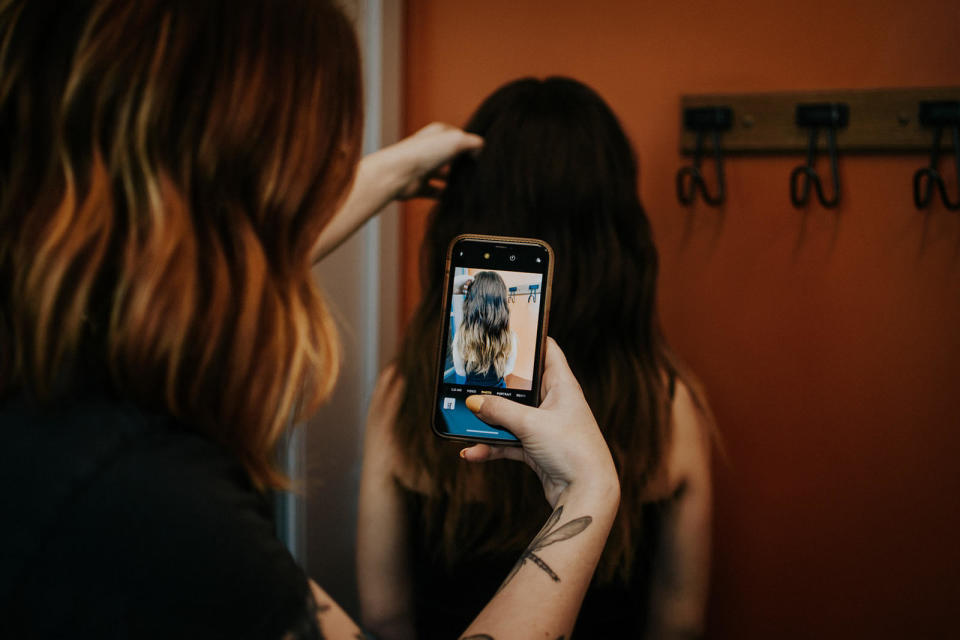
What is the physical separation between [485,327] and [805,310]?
26.5 inches

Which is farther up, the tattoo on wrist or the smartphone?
the smartphone

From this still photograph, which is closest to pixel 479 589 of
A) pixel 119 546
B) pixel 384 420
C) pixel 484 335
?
pixel 384 420

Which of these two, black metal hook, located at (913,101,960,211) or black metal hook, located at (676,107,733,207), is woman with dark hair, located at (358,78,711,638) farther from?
black metal hook, located at (913,101,960,211)

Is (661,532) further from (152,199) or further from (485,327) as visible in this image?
(152,199)

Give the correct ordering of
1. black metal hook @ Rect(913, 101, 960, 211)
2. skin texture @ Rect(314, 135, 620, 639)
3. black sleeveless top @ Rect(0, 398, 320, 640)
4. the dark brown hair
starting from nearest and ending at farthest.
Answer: black sleeveless top @ Rect(0, 398, 320, 640), skin texture @ Rect(314, 135, 620, 639), the dark brown hair, black metal hook @ Rect(913, 101, 960, 211)

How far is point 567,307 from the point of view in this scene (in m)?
0.75

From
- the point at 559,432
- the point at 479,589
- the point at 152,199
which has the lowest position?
the point at 479,589

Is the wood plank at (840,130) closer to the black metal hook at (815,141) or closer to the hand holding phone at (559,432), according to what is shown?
the black metal hook at (815,141)

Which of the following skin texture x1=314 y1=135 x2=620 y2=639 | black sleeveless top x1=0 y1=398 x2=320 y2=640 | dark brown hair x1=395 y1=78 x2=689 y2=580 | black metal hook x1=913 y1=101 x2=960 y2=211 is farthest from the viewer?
black metal hook x1=913 y1=101 x2=960 y2=211

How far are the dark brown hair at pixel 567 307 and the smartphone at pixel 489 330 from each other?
0.85 feet

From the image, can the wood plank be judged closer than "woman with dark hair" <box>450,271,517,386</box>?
No

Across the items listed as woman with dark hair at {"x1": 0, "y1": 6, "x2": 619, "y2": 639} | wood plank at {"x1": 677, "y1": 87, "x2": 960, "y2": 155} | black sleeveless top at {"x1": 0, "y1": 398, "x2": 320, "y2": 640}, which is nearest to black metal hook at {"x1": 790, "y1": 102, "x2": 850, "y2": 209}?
wood plank at {"x1": 677, "y1": 87, "x2": 960, "y2": 155}

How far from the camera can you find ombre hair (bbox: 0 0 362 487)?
1.18 ft

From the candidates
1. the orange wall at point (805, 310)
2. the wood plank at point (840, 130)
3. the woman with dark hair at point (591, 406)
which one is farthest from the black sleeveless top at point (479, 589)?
the wood plank at point (840, 130)
